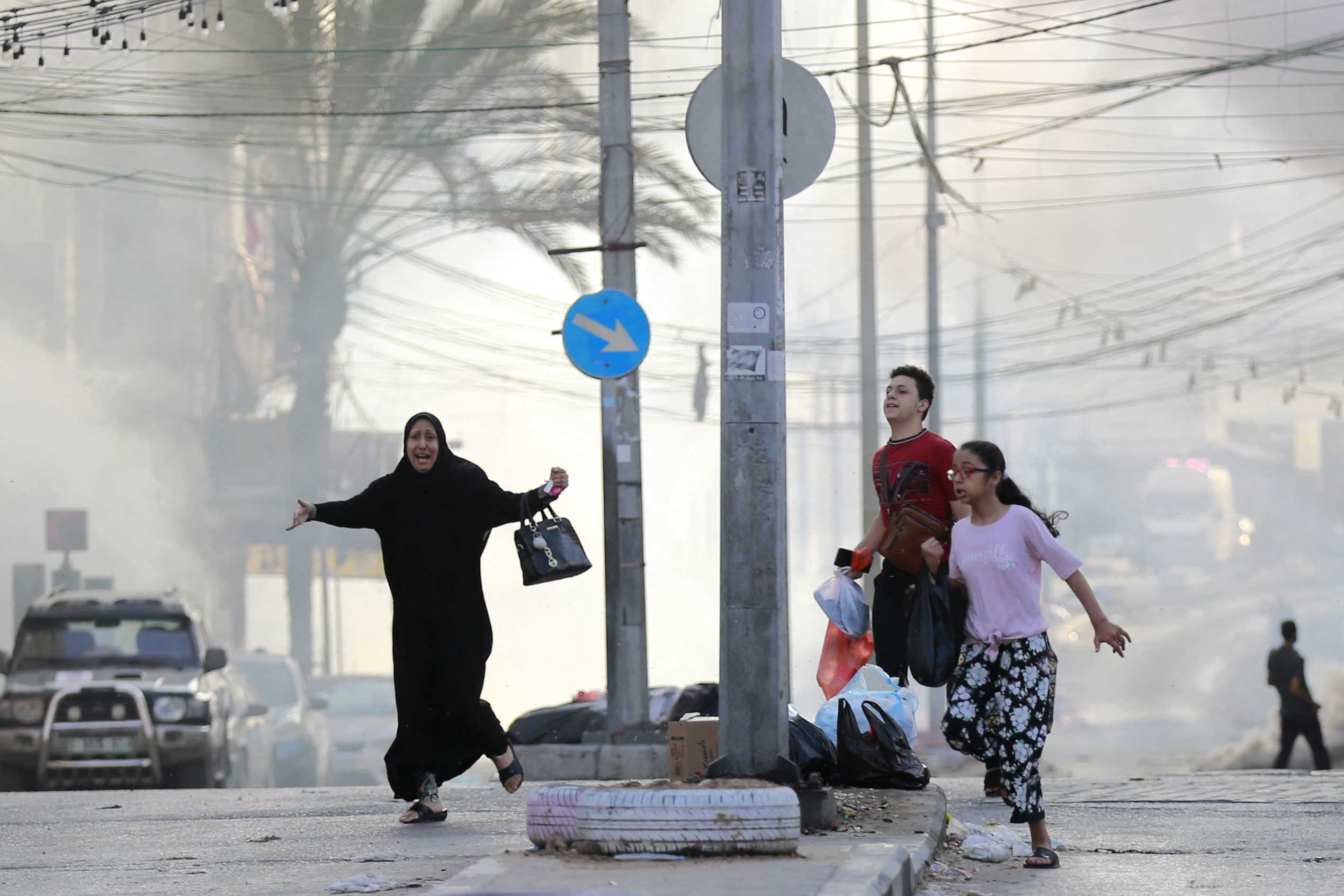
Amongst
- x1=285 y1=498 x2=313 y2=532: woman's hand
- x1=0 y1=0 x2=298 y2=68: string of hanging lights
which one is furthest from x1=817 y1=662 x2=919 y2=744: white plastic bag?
x1=0 y1=0 x2=298 y2=68: string of hanging lights

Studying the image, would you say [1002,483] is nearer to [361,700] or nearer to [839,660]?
[839,660]

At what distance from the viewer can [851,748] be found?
248 inches

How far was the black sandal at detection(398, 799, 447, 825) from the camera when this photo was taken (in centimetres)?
672

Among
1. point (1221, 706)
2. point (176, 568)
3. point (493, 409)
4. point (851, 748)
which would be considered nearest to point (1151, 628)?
point (1221, 706)

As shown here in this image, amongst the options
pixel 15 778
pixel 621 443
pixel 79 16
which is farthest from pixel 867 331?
pixel 15 778

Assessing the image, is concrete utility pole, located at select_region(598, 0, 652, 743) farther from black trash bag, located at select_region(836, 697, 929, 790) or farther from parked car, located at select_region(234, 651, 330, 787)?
parked car, located at select_region(234, 651, 330, 787)

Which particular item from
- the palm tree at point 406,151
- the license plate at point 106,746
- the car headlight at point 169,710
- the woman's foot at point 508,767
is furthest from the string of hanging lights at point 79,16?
the woman's foot at point 508,767

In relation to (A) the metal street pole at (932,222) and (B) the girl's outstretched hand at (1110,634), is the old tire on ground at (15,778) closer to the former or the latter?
(B) the girl's outstretched hand at (1110,634)

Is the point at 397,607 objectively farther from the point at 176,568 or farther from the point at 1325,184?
the point at 1325,184

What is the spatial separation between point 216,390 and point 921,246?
13282 mm

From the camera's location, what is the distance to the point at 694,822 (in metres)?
4.60

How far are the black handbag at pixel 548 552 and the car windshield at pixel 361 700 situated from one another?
15573 mm

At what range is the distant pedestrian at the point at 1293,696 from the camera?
1505 cm

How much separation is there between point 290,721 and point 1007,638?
506 inches
